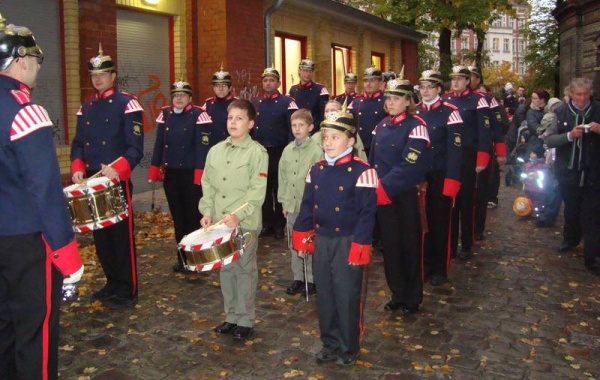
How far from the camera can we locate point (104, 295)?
6508mm

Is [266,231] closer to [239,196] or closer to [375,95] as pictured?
[375,95]

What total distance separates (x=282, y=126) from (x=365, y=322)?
431 centimetres

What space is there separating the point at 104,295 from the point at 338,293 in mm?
2834

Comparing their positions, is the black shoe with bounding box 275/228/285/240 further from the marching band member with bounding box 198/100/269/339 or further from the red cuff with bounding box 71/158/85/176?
the marching band member with bounding box 198/100/269/339

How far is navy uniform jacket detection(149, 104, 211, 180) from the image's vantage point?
24.9 feet

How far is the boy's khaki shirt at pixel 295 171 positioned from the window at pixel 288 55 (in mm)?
9251

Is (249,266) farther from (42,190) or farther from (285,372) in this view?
(42,190)

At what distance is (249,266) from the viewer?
549 centimetres

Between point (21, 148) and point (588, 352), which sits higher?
point (21, 148)

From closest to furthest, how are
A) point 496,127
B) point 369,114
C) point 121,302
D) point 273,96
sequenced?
1. point 121,302
2. point 496,127
3. point 369,114
4. point 273,96

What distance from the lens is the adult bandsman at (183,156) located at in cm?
760

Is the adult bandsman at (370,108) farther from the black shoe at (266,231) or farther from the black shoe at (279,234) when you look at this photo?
the black shoe at (266,231)

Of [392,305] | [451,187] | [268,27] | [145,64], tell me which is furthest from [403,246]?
[268,27]

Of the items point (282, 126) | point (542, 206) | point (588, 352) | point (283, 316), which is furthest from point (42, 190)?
point (542, 206)
